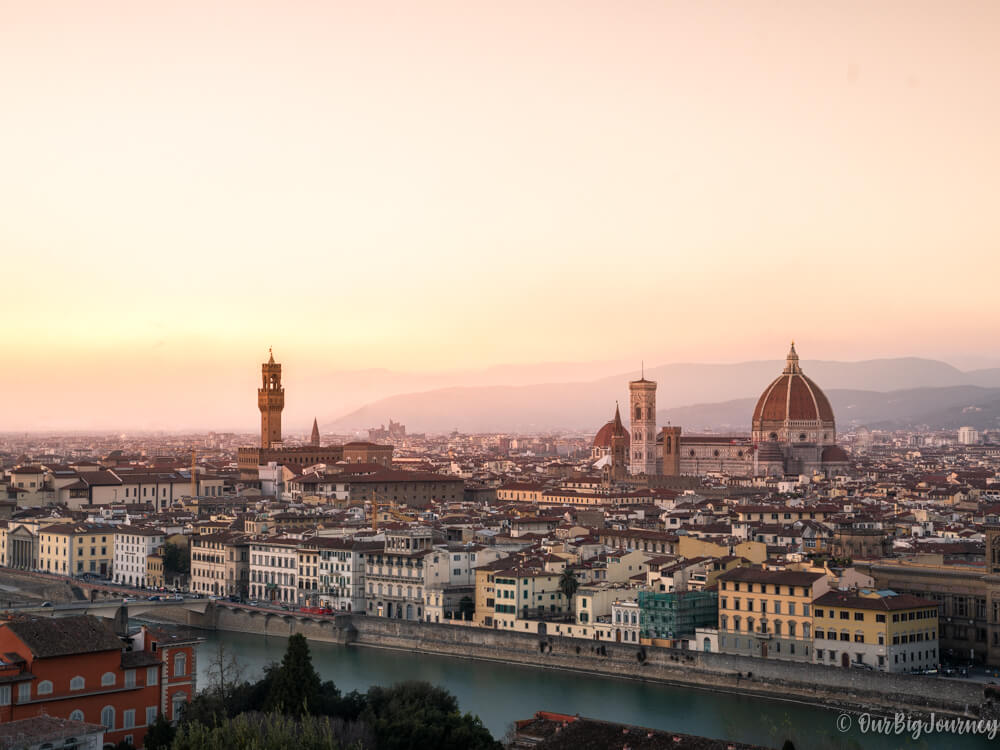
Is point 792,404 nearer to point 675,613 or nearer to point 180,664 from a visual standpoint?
point 675,613

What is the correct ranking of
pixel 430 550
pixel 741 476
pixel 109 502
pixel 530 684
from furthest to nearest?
1. pixel 741 476
2. pixel 109 502
3. pixel 430 550
4. pixel 530 684

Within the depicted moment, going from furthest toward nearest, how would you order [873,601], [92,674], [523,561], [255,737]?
[523,561], [873,601], [92,674], [255,737]

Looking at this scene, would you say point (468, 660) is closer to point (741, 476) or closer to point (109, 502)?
point (109, 502)

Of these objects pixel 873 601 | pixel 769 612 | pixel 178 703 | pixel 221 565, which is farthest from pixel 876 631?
pixel 221 565

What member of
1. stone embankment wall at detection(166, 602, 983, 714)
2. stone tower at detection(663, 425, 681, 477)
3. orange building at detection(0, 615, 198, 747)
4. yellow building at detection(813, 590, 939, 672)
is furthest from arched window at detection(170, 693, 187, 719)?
stone tower at detection(663, 425, 681, 477)

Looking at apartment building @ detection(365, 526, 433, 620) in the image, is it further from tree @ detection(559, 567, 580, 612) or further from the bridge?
the bridge

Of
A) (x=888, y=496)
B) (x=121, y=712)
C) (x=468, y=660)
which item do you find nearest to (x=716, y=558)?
(x=468, y=660)
